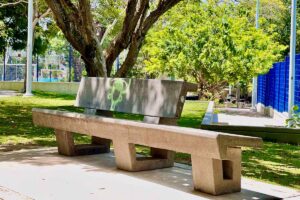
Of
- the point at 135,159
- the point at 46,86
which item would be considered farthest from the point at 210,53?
the point at 46,86

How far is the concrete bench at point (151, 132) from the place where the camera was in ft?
19.1

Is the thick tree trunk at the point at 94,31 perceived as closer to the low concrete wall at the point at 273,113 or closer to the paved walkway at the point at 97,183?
the paved walkway at the point at 97,183

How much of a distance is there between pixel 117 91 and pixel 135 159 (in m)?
1.09

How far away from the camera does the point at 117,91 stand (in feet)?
25.3

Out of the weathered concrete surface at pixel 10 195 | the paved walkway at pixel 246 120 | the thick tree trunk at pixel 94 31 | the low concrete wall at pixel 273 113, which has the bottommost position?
the paved walkway at pixel 246 120

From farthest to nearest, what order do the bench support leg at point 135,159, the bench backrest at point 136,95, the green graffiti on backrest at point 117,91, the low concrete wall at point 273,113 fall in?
1. the low concrete wall at point 273,113
2. the green graffiti on backrest at point 117,91
3. the bench support leg at point 135,159
4. the bench backrest at point 136,95

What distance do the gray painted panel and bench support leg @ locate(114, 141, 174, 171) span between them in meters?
0.51

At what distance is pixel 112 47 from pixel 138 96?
5432 mm

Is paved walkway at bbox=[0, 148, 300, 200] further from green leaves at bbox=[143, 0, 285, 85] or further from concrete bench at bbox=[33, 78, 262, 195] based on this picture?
green leaves at bbox=[143, 0, 285, 85]

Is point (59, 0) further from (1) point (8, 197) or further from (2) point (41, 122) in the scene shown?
(1) point (8, 197)

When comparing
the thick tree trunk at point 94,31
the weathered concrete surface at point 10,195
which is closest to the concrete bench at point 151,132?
the weathered concrete surface at point 10,195

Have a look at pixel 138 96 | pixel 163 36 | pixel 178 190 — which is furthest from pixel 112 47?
pixel 163 36

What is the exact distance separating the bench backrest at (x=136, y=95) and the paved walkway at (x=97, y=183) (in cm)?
81

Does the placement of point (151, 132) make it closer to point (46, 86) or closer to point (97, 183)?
point (97, 183)
